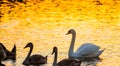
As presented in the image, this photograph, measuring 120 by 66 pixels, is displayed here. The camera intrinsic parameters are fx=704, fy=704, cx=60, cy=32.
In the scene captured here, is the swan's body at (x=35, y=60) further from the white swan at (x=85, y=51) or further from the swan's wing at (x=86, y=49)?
the swan's wing at (x=86, y=49)

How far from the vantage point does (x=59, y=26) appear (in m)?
29.9

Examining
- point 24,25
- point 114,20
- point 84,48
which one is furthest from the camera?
point 114,20

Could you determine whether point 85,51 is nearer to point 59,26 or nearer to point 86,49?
point 86,49

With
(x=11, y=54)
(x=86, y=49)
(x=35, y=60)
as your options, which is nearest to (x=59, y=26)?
(x=86, y=49)

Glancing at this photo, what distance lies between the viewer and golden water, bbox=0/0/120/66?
23.6 m

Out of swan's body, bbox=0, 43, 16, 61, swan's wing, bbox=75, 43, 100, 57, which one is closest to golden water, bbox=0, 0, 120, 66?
swan's body, bbox=0, 43, 16, 61

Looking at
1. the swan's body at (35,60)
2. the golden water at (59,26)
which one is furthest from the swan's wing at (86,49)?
the swan's body at (35,60)

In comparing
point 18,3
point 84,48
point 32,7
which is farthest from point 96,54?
point 18,3

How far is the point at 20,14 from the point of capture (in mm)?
35781

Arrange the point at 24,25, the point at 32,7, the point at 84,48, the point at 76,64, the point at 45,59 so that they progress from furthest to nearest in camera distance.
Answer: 1. the point at 32,7
2. the point at 24,25
3. the point at 84,48
4. the point at 45,59
5. the point at 76,64

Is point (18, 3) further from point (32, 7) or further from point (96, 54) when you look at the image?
point (96, 54)

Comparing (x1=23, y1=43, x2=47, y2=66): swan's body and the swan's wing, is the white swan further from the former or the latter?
(x1=23, y1=43, x2=47, y2=66): swan's body

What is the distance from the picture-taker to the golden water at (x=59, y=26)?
77.3 ft

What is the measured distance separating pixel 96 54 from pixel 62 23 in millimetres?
8472
